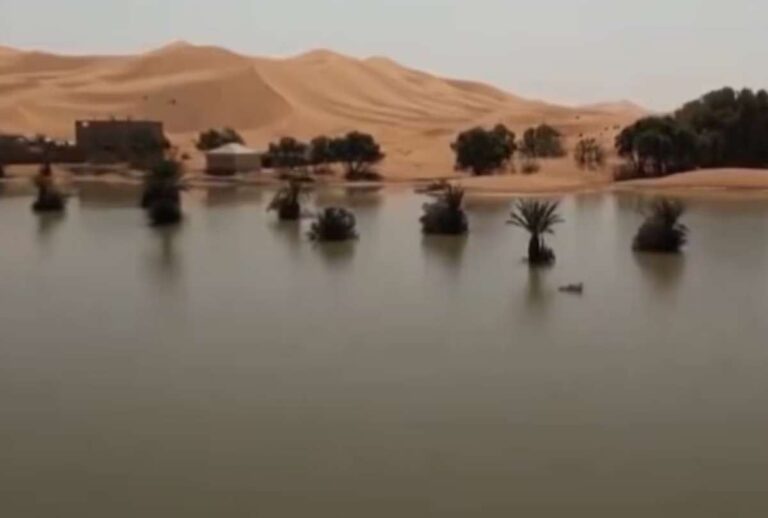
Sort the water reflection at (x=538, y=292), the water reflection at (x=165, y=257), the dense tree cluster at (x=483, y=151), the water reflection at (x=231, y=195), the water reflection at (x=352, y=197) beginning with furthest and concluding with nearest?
the dense tree cluster at (x=483, y=151)
the water reflection at (x=231, y=195)
the water reflection at (x=352, y=197)
the water reflection at (x=165, y=257)
the water reflection at (x=538, y=292)

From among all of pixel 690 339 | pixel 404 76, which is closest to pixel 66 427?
pixel 690 339

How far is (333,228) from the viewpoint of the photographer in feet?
67.6

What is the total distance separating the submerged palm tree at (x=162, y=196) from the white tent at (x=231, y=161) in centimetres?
1137

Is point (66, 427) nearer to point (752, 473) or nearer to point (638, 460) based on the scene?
A: point (638, 460)

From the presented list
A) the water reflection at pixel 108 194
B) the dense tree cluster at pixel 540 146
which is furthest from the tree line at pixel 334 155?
the water reflection at pixel 108 194

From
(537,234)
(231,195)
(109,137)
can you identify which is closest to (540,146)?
(109,137)

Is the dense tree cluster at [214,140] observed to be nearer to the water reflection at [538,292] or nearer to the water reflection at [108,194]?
the water reflection at [108,194]

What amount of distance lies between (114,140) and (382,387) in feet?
133

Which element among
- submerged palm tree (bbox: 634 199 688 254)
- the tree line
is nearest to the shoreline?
the tree line

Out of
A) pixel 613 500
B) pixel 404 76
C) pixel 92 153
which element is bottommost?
pixel 613 500

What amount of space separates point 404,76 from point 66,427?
10637 centimetres

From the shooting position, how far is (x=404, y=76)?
112625 millimetres

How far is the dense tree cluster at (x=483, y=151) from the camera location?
42719mm

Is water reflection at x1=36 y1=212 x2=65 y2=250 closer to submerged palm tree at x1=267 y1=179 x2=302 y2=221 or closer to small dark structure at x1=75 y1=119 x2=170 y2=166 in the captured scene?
submerged palm tree at x1=267 y1=179 x2=302 y2=221
